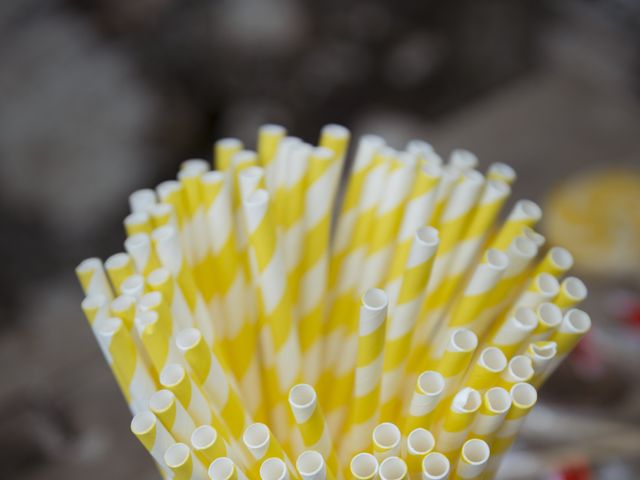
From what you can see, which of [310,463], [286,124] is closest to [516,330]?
[310,463]

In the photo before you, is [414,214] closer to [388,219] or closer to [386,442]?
[388,219]

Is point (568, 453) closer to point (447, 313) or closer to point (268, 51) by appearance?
point (447, 313)

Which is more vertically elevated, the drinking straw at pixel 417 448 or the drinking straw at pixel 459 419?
the drinking straw at pixel 459 419

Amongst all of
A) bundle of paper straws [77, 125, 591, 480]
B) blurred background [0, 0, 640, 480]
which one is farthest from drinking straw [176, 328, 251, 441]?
blurred background [0, 0, 640, 480]

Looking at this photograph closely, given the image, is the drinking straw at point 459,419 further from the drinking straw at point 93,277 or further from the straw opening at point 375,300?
the drinking straw at point 93,277

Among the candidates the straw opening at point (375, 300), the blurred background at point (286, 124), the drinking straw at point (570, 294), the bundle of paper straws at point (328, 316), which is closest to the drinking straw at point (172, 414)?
the bundle of paper straws at point (328, 316)

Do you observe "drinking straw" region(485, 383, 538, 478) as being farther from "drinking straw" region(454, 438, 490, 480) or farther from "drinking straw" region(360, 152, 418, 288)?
"drinking straw" region(360, 152, 418, 288)

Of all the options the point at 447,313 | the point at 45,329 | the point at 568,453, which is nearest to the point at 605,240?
the point at 568,453

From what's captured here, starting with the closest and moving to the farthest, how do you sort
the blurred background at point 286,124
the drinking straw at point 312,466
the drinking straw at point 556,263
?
1. the drinking straw at point 312,466
2. the drinking straw at point 556,263
3. the blurred background at point 286,124
